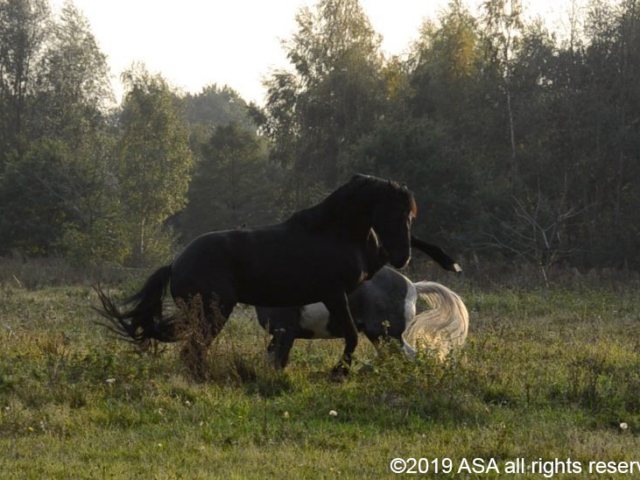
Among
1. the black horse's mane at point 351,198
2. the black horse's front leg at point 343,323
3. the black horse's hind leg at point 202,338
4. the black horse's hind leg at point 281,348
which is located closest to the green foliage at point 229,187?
the black horse's hind leg at point 281,348

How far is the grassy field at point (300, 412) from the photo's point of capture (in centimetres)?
630

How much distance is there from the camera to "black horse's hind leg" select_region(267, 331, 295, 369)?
10008 millimetres

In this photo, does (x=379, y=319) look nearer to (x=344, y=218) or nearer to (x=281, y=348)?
(x=281, y=348)

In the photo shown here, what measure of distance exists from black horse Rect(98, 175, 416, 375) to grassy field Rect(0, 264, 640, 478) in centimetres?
47

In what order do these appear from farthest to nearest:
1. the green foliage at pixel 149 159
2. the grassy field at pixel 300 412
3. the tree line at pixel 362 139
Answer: the green foliage at pixel 149 159
the tree line at pixel 362 139
the grassy field at pixel 300 412

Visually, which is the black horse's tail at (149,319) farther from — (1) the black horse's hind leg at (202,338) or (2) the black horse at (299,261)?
(1) the black horse's hind leg at (202,338)

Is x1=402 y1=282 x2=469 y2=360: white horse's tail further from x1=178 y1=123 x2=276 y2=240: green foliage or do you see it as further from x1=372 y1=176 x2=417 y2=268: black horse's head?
x1=178 y1=123 x2=276 y2=240: green foliage

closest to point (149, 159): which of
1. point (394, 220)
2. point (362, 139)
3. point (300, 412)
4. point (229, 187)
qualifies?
point (229, 187)

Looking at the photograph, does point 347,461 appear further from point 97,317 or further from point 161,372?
point 97,317

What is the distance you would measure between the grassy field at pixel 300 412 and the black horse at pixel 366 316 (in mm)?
369

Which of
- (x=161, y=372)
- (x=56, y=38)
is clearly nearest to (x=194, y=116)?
(x=56, y=38)

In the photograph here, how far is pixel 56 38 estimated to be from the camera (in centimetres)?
5234

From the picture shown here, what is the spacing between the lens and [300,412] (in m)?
7.79

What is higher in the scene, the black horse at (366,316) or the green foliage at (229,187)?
the green foliage at (229,187)
